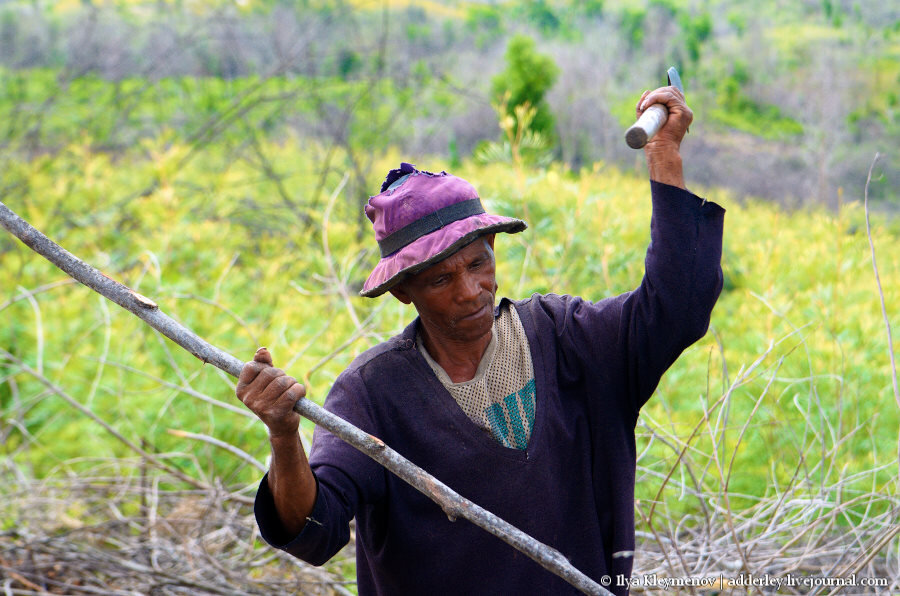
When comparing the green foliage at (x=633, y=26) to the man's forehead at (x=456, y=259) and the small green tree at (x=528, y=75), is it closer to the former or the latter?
the small green tree at (x=528, y=75)

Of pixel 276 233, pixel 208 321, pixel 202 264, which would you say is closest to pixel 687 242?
pixel 208 321

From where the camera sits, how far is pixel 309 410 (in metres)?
1.20

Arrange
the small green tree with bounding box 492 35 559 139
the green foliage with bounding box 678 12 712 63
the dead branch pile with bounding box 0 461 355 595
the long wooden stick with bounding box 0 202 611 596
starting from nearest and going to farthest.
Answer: the long wooden stick with bounding box 0 202 611 596 < the dead branch pile with bounding box 0 461 355 595 < the small green tree with bounding box 492 35 559 139 < the green foliage with bounding box 678 12 712 63

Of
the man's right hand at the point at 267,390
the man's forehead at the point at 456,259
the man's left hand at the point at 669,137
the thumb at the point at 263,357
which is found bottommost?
the man's right hand at the point at 267,390

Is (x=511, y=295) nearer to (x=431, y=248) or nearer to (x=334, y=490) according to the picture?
(x=431, y=248)

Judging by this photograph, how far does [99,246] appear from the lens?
18.0 feet

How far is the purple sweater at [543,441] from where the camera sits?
4.73 ft

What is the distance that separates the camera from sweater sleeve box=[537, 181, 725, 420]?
4.66 feet

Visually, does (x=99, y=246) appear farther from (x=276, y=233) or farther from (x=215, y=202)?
(x=276, y=233)

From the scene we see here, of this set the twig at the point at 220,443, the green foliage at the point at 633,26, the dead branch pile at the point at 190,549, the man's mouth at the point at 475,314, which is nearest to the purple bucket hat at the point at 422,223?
the man's mouth at the point at 475,314

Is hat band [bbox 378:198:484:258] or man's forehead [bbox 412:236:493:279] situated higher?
hat band [bbox 378:198:484:258]

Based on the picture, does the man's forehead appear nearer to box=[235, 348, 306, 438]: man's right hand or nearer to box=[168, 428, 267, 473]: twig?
box=[235, 348, 306, 438]: man's right hand

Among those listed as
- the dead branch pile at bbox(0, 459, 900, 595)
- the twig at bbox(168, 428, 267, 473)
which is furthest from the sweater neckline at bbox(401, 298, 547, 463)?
the twig at bbox(168, 428, 267, 473)

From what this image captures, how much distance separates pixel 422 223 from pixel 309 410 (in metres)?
0.46
